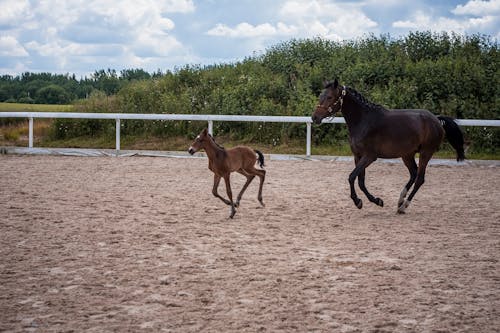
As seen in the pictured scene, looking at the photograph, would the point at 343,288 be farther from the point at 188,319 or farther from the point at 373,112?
the point at 373,112

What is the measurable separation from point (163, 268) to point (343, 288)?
182cm

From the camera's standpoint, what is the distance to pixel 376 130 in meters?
10.5

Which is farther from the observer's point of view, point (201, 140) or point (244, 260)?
point (201, 140)

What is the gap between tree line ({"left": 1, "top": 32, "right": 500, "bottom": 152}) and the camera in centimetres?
2147

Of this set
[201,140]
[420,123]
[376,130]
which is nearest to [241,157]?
[201,140]

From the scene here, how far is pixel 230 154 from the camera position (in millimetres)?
10273

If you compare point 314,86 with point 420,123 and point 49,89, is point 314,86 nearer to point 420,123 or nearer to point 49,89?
point 420,123

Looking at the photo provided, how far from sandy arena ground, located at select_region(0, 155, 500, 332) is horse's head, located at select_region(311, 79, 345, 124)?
1501 mm

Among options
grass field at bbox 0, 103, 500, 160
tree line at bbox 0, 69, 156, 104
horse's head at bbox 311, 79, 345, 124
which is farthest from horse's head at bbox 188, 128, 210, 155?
tree line at bbox 0, 69, 156, 104

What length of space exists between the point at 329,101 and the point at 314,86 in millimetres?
13528

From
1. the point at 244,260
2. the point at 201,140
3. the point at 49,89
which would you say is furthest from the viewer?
the point at 49,89

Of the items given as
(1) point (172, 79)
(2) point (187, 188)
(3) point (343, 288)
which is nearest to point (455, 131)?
(2) point (187, 188)

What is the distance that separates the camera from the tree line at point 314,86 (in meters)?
21.5

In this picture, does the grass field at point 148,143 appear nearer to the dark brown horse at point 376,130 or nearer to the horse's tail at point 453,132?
the horse's tail at point 453,132
